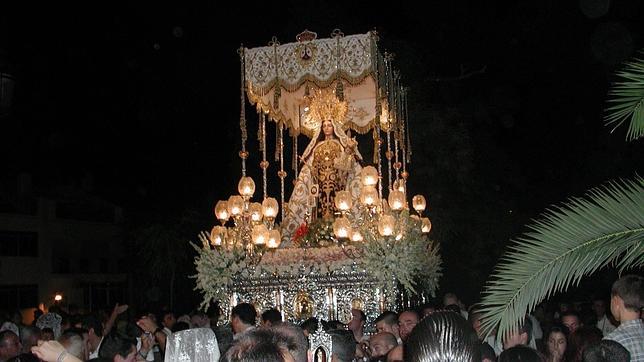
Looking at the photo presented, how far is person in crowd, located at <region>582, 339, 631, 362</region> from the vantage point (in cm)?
495

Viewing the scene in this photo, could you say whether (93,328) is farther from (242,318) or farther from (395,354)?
(395,354)

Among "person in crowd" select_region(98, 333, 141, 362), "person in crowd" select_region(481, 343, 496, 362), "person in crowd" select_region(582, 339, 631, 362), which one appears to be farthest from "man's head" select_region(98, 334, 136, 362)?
"person in crowd" select_region(582, 339, 631, 362)

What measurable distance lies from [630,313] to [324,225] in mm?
9631

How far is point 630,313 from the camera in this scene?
5.98 m

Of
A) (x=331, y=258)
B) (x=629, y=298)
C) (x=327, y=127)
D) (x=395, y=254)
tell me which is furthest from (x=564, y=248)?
(x=327, y=127)

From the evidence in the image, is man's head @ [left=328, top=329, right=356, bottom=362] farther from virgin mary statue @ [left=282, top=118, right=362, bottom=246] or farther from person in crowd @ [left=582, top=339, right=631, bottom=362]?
virgin mary statue @ [left=282, top=118, right=362, bottom=246]

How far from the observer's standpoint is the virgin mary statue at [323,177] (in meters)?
16.1

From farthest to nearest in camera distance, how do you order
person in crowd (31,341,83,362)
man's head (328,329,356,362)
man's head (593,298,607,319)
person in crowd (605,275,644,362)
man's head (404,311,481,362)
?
man's head (593,298,607,319), man's head (328,329,356,362), person in crowd (605,275,644,362), person in crowd (31,341,83,362), man's head (404,311,481,362)

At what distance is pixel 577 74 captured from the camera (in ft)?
84.3

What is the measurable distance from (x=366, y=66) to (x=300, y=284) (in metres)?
4.01

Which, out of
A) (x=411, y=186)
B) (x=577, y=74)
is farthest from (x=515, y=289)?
(x=577, y=74)

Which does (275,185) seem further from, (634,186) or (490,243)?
(634,186)

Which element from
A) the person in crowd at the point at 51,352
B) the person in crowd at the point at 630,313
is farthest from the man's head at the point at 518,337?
the person in crowd at the point at 51,352

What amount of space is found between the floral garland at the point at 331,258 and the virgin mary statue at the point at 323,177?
2.48ft
